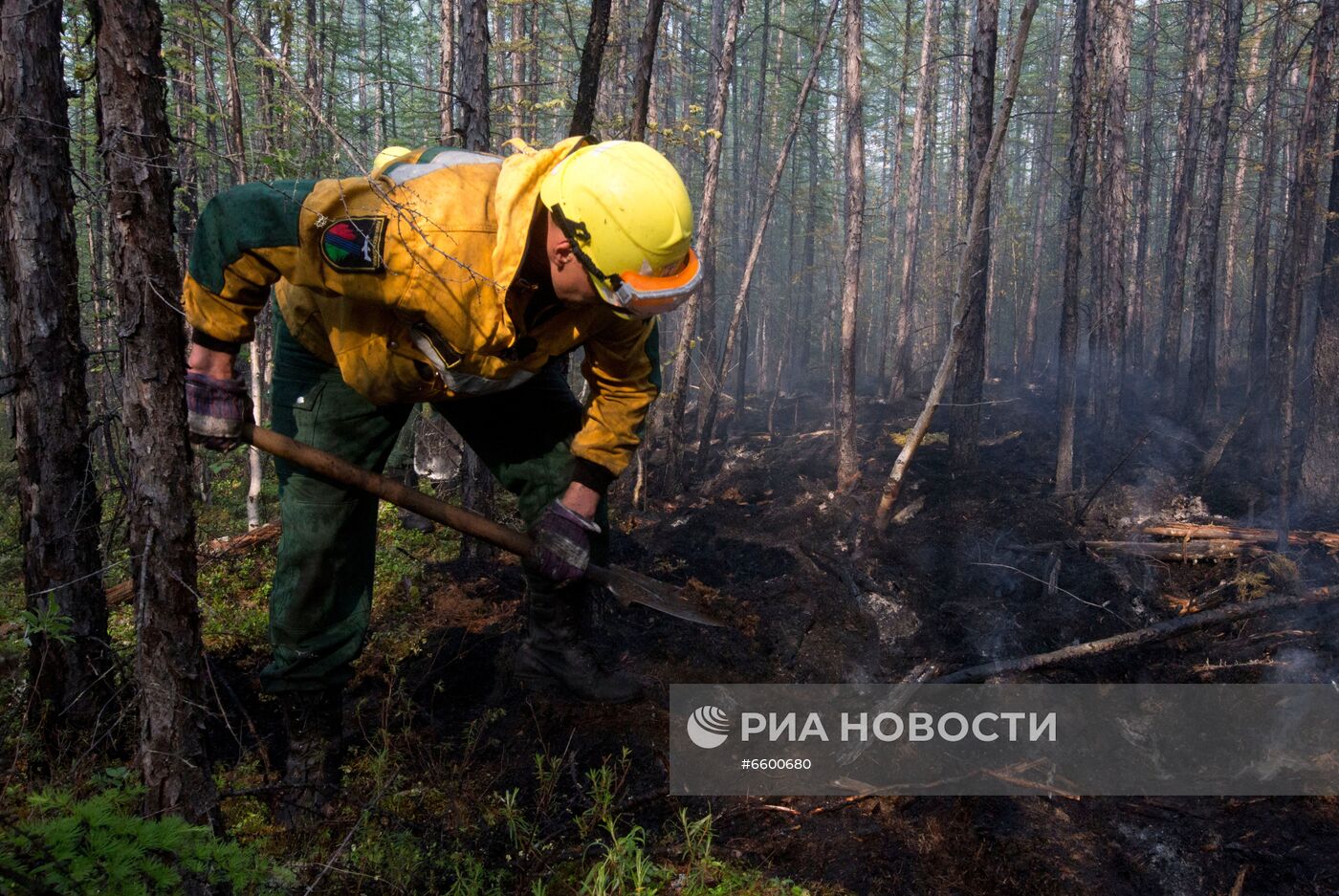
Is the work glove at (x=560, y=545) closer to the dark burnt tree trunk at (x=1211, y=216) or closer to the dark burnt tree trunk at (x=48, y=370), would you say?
the dark burnt tree trunk at (x=48, y=370)

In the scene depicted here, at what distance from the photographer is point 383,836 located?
8.20 feet

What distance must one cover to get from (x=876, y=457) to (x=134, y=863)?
10.8 m

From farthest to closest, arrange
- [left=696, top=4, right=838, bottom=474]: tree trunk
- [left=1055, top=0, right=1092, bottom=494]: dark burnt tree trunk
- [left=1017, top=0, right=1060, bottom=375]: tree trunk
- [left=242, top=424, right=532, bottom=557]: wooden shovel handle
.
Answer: [left=1017, top=0, right=1060, bottom=375]: tree trunk, [left=696, top=4, right=838, bottom=474]: tree trunk, [left=1055, top=0, right=1092, bottom=494]: dark burnt tree trunk, [left=242, top=424, right=532, bottom=557]: wooden shovel handle

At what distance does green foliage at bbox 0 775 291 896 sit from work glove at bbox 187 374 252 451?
1104mm

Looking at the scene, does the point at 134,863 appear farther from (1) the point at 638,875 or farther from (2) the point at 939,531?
(2) the point at 939,531

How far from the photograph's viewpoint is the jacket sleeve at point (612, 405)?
310 centimetres

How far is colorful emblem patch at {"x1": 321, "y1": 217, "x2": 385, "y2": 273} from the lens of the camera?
7.57 feet

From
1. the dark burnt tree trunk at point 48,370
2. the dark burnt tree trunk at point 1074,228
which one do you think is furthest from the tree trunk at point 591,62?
the dark burnt tree trunk at point 1074,228

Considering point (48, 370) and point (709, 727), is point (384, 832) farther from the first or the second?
point (48, 370)

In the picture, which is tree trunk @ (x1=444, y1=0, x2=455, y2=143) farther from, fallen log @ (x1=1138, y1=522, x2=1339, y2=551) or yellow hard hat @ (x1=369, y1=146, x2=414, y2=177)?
fallen log @ (x1=1138, y1=522, x2=1339, y2=551)

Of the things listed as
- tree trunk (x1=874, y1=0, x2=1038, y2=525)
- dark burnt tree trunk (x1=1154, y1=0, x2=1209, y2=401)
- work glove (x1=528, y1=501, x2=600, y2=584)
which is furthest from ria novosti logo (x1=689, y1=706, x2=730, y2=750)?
dark burnt tree trunk (x1=1154, y1=0, x2=1209, y2=401)

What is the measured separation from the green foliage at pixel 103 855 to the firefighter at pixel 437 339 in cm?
57

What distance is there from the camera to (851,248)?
407 inches

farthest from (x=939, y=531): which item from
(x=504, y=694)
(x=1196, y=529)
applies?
(x=504, y=694)
